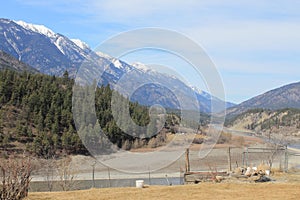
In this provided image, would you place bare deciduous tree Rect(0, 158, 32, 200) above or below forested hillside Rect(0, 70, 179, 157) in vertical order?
below

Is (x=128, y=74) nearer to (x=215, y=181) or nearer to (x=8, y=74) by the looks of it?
(x=215, y=181)

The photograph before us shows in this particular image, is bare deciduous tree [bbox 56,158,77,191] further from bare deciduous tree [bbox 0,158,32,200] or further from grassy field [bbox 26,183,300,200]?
bare deciduous tree [bbox 0,158,32,200]

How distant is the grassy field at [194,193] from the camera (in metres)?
20.6

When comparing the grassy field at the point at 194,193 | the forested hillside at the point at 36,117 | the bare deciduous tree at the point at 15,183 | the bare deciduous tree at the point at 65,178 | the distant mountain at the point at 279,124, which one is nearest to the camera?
the bare deciduous tree at the point at 15,183

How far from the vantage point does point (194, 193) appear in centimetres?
2167

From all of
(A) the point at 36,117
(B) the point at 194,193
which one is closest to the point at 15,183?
(B) the point at 194,193

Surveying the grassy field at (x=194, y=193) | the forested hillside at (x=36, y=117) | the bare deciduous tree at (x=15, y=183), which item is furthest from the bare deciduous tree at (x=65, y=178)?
the forested hillside at (x=36, y=117)

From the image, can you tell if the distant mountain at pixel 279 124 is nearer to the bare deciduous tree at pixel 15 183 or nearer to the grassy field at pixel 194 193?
the grassy field at pixel 194 193

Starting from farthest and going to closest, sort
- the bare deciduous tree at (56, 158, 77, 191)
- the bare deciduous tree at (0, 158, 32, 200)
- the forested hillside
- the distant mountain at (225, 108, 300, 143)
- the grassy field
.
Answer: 1. the distant mountain at (225, 108, 300, 143)
2. the forested hillside
3. the bare deciduous tree at (56, 158, 77, 191)
4. the grassy field
5. the bare deciduous tree at (0, 158, 32, 200)

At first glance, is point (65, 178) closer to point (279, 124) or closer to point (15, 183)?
point (15, 183)

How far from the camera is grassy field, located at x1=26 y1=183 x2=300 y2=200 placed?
20625 mm

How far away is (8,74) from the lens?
254 feet

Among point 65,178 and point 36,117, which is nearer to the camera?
point 65,178

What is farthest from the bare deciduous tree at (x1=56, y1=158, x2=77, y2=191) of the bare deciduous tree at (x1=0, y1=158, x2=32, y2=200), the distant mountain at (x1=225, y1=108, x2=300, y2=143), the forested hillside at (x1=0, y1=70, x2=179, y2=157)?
the distant mountain at (x1=225, y1=108, x2=300, y2=143)
